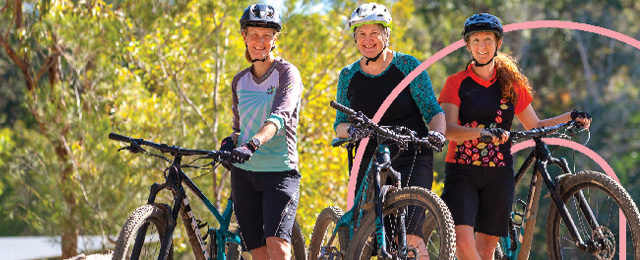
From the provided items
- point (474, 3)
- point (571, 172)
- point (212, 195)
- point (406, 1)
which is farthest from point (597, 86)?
point (571, 172)

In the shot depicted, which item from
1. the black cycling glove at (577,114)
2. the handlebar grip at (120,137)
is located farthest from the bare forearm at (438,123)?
the handlebar grip at (120,137)

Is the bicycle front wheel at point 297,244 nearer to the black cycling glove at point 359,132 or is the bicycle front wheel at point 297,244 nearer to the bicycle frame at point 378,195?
the bicycle frame at point 378,195

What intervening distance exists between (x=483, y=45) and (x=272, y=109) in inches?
51.2

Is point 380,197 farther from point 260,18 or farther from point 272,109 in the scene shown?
point 260,18

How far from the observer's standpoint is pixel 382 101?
477cm

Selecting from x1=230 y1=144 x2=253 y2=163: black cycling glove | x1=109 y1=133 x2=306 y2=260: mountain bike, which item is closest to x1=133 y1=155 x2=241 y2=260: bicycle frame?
x1=109 y1=133 x2=306 y2=260: mountain bike

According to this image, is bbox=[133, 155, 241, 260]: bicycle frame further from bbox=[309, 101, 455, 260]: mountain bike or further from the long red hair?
the long red hair

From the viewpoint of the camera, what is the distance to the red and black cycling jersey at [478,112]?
4887 mm

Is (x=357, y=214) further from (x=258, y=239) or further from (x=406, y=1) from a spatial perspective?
(x=406, y=1)

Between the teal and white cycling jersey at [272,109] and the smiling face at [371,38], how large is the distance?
40 cm

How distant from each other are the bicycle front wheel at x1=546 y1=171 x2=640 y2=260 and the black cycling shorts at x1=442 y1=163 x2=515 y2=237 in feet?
0.91

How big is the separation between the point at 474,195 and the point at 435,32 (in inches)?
767

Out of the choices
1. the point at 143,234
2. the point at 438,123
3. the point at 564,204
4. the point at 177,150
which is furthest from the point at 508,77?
the point at 143,234

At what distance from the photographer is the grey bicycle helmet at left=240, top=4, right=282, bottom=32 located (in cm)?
458
